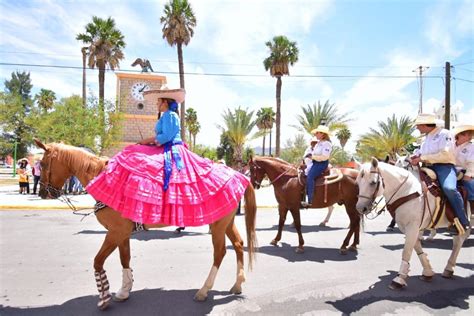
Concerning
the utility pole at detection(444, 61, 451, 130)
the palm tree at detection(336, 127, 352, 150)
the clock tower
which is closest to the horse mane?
the utility pole at detection(444, 61, 451, 130)

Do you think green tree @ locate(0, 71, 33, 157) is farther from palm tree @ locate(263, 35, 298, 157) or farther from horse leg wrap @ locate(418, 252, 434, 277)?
horse leg wrap @ locate(418, 252, 434, 277)

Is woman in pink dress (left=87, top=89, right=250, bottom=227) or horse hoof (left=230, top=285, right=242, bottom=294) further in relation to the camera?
horse hoof (left=230, top=285, right=242, bottom=294)

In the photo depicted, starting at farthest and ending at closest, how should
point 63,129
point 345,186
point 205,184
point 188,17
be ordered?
point 188,17 < point 63,129 < point 345,186 < point 205,184

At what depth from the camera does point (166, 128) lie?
→ 12.0ft

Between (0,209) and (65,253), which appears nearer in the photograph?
(65,253)

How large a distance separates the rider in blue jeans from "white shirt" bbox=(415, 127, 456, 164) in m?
2.07

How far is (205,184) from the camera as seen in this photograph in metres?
3.69

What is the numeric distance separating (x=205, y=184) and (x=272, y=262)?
258cm

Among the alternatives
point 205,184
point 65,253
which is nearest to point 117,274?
point 65,253

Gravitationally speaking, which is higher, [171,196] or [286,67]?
[286,67]

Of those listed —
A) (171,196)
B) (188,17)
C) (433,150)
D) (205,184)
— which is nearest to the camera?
(171,196)

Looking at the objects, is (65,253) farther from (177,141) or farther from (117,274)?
(177,141)

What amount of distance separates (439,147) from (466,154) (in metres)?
0.74

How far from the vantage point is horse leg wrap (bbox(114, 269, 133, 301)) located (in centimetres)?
375
